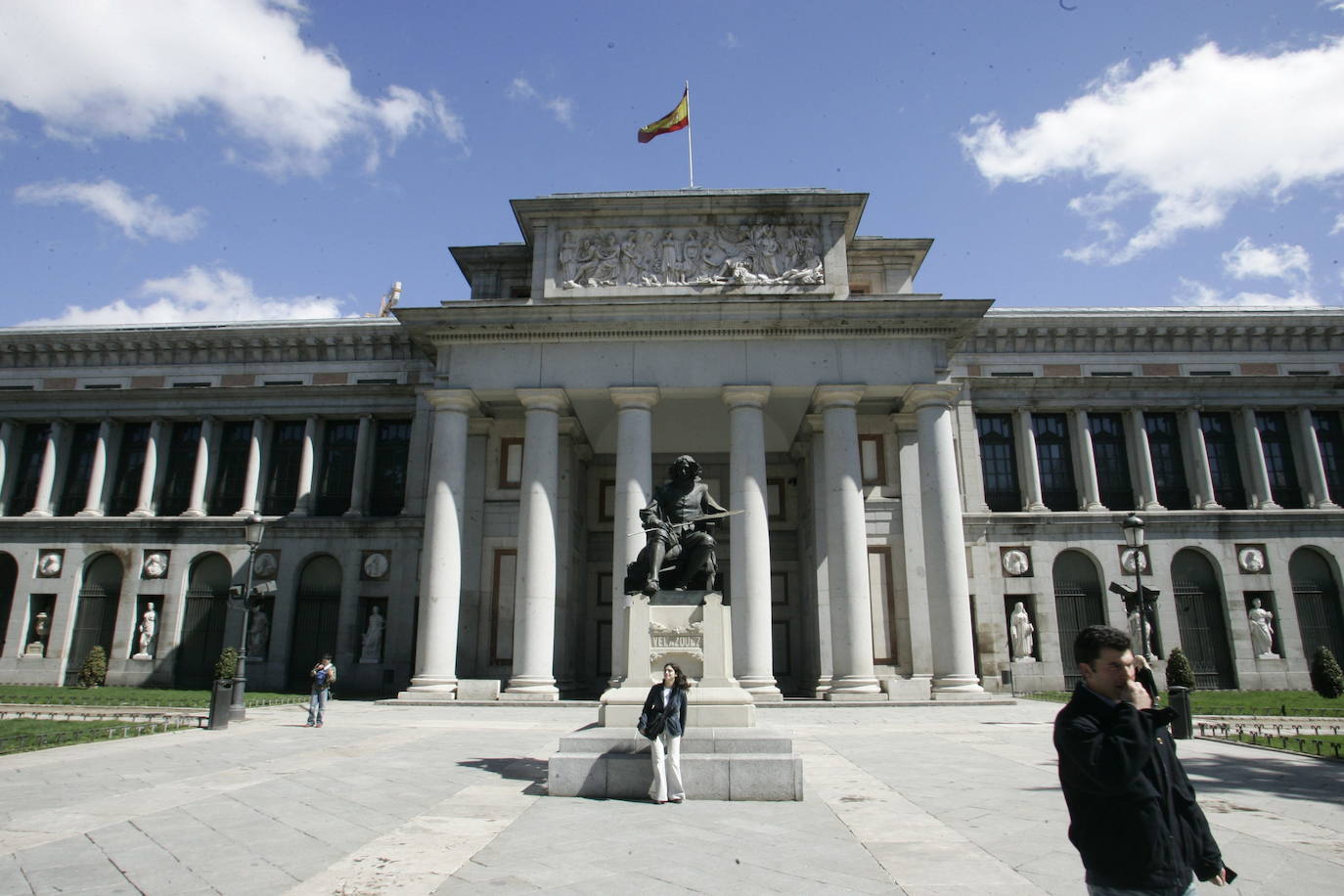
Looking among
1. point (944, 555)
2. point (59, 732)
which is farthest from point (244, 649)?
point (944, 555)

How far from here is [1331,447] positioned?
37844 millimetres

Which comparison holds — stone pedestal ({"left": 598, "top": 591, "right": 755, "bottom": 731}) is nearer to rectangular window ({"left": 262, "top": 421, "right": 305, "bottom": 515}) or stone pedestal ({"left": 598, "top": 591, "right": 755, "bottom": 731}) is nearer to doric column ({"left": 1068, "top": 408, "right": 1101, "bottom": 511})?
doric column ({"left": 1068, "top": 408, "right": 1101, "bottom": 511})

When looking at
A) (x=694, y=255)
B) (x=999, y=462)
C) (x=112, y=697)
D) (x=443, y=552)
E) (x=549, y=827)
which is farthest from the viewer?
(x=999, y=462)

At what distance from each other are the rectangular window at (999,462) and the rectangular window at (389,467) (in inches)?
1051

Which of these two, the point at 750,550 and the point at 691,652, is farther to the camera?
the point at 750,550

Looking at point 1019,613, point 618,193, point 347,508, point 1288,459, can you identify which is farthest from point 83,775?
point 1288,459

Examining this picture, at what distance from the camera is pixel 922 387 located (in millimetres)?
27875

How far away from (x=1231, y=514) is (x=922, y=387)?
18.4 meters

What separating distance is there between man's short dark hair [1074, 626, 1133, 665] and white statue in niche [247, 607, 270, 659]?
126 ft

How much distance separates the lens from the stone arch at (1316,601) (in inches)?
1383

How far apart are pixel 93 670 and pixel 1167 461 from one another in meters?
48.5

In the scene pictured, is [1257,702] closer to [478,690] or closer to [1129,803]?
[478,690]

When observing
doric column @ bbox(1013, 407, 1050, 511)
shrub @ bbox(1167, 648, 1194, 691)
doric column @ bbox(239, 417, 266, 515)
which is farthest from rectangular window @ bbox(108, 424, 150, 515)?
shrub @ bbox(1167, 648, 1194, 691)

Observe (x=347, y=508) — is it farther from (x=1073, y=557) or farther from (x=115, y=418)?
(x=1073, y=557)
